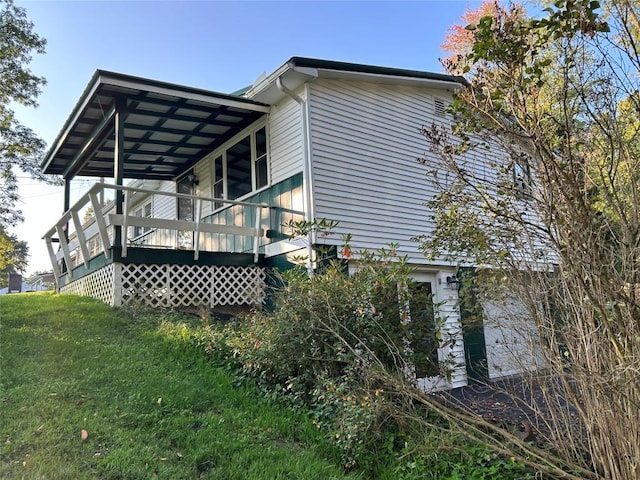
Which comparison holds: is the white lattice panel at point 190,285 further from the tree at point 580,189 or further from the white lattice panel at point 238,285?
the tree at point 580,189

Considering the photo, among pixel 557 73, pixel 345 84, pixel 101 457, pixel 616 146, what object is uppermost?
pixel 345 84

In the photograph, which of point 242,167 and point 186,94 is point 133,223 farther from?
point 242,167

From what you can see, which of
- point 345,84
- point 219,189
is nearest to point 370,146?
point 345,84

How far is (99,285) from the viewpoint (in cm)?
805

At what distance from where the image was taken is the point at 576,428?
3336 millimetres

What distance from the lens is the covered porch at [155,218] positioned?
7.25 meters

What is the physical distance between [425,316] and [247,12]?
7.74 metres

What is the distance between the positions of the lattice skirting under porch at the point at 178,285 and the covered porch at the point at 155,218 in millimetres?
17

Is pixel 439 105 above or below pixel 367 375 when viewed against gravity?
above

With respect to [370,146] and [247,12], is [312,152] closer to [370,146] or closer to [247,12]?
[370,146]

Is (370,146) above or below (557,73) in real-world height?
above

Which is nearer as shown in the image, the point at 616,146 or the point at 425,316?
the point at 616,146

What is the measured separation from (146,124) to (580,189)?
27.1ft

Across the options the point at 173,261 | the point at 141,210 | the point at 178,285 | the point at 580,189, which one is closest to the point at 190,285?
the point at 178,285
